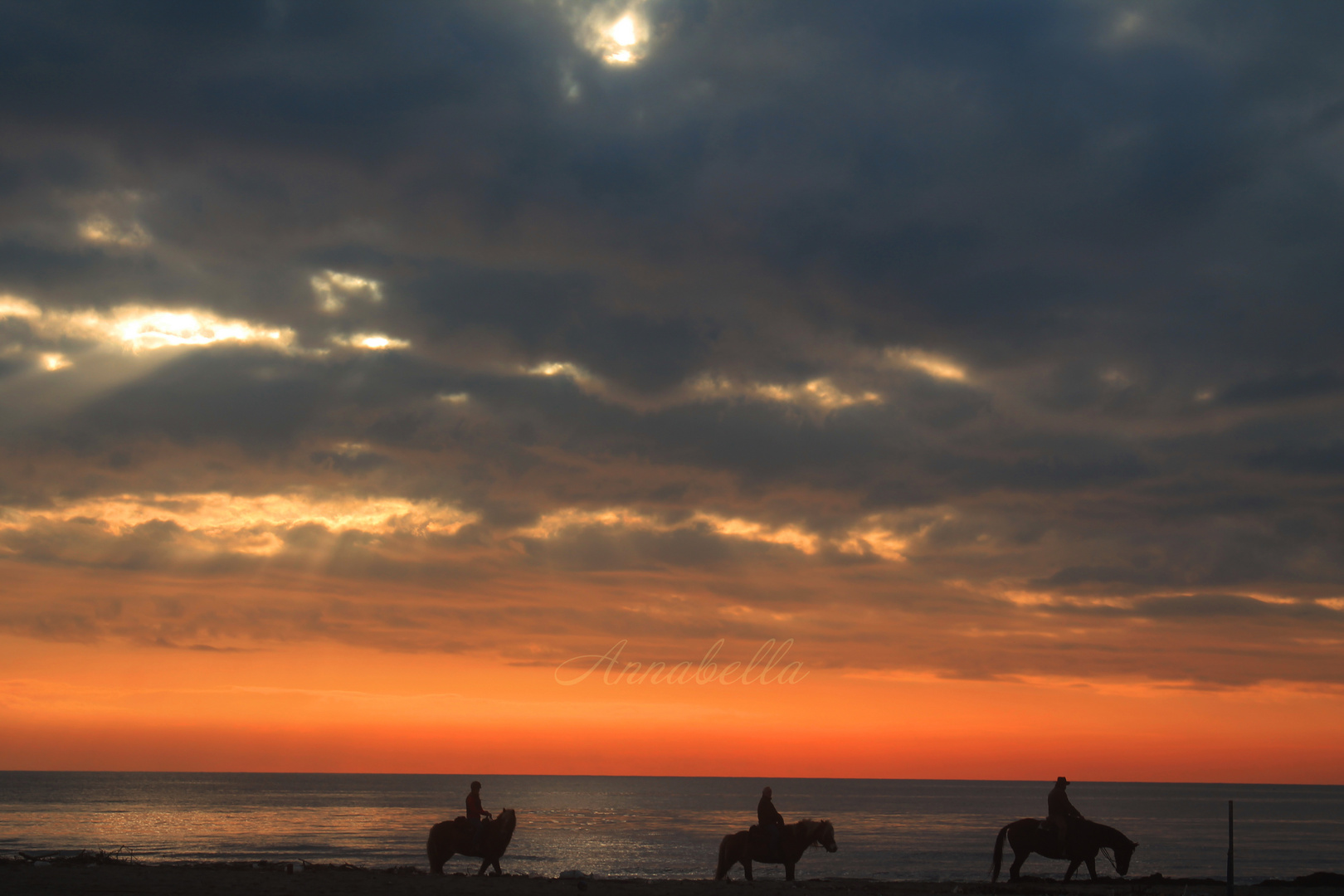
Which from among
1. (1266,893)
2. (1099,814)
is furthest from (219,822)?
(1099,814)

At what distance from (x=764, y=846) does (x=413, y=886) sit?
860 centimetres

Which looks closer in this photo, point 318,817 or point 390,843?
point 390,843

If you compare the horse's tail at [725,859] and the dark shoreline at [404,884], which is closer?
the dark shoreline at [404,884]

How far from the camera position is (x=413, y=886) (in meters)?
19.8

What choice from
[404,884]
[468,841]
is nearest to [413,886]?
[404,884]

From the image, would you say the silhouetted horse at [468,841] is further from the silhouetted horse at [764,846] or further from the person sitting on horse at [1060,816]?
the person sitting on horse at [1060,816]

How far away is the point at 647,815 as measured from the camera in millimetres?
92875

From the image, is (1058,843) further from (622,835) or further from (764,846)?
(622,835)

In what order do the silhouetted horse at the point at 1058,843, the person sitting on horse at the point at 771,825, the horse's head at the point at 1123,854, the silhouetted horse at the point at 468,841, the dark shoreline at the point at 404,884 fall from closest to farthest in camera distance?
the dark shoreline at the point at 404,884
the person sitting on horse at the point at 771,825
the silhouetted horse at the point at 468,841
the silhouetted horse at the point at 1058,843
the horse's head at the point at 1123,854

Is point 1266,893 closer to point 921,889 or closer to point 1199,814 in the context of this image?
point 921,889

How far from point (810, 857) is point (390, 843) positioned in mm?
21994

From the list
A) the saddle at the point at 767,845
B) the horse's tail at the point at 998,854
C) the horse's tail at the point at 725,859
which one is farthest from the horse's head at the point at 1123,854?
the horse's tail at the point at 725,859

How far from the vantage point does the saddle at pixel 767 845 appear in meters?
24.4

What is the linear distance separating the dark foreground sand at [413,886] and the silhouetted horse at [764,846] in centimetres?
98
